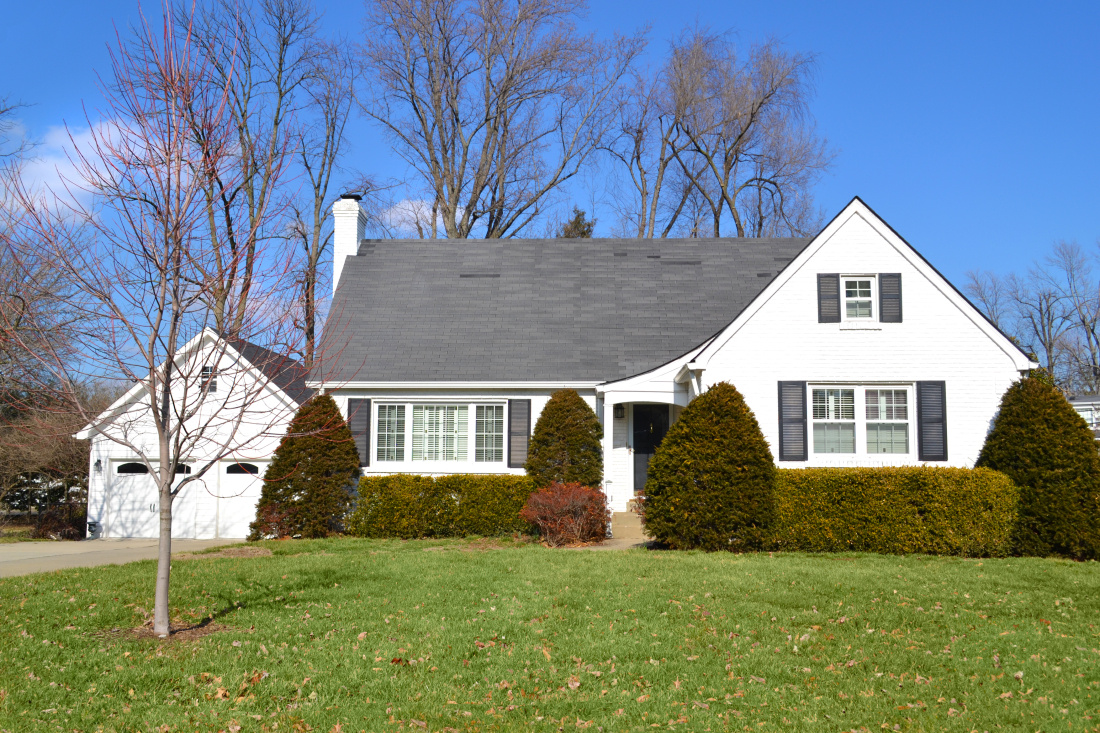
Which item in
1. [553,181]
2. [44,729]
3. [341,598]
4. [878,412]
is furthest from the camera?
[553,181]

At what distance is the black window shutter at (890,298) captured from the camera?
14.4m

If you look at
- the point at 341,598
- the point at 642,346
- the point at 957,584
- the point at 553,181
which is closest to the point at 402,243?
the point at 642,346

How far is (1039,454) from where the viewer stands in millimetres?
12805

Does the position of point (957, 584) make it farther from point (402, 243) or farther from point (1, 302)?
point (402, 243)

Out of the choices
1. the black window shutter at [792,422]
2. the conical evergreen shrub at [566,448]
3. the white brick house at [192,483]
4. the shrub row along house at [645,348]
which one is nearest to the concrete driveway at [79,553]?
the white brick house at [192,483]

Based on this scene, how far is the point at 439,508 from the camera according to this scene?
1546 centimetres

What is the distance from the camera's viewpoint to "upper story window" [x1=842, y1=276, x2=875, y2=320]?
14586 millimetres

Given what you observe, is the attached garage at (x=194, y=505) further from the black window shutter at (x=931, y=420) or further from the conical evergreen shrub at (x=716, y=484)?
the black window shutter at (x=931, y=420)

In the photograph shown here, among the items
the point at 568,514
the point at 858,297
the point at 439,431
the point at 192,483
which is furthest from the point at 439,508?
the point at 858,297

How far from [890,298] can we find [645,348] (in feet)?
17.5

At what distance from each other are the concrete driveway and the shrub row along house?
5.28 feet

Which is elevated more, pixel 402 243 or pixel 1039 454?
pixel 402 243

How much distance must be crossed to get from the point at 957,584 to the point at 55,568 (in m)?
12.1

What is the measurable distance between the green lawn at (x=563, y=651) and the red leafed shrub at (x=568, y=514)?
9.75ft
